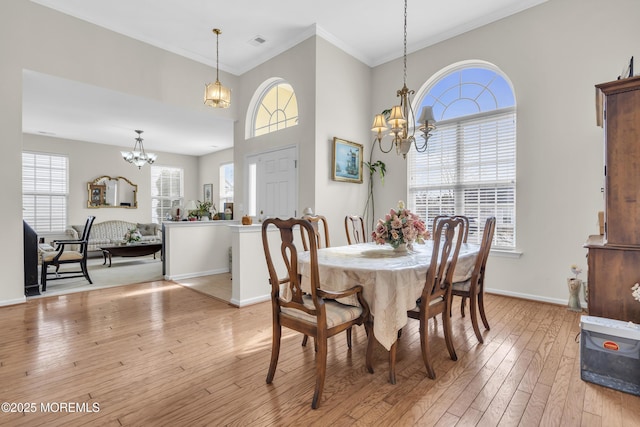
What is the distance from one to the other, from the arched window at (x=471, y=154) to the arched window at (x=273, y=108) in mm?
1899

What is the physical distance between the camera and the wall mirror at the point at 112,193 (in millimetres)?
8023

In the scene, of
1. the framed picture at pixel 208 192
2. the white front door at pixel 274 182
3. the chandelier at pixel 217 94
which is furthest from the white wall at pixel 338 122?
the framed picture at pixel 208 192

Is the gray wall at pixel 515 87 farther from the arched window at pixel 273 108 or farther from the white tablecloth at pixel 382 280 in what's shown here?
the white tablecloth at pixel 382 280

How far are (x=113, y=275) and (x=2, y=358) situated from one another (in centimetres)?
332

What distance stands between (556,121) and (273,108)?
12.5 feet

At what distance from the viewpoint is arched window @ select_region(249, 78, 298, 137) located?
491cm

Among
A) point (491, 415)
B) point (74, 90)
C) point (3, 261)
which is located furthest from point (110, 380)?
point (74, 90)

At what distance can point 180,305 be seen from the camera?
145 inches

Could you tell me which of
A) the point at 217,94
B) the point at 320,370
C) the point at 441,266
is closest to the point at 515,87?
the point at 441,266

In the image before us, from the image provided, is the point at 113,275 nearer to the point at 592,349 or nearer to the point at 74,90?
the point at 74,90

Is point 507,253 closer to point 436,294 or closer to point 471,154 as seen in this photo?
point 471,154

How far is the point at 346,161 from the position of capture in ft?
15.4

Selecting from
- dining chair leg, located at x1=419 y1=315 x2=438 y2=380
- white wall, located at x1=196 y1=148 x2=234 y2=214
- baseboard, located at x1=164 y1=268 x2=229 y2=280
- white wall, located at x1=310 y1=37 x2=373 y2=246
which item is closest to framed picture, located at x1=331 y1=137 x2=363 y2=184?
white wall, located at x1=310 y1=37 x2=373 y2=246

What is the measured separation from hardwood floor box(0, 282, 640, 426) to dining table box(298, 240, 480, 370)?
407 millimetres
